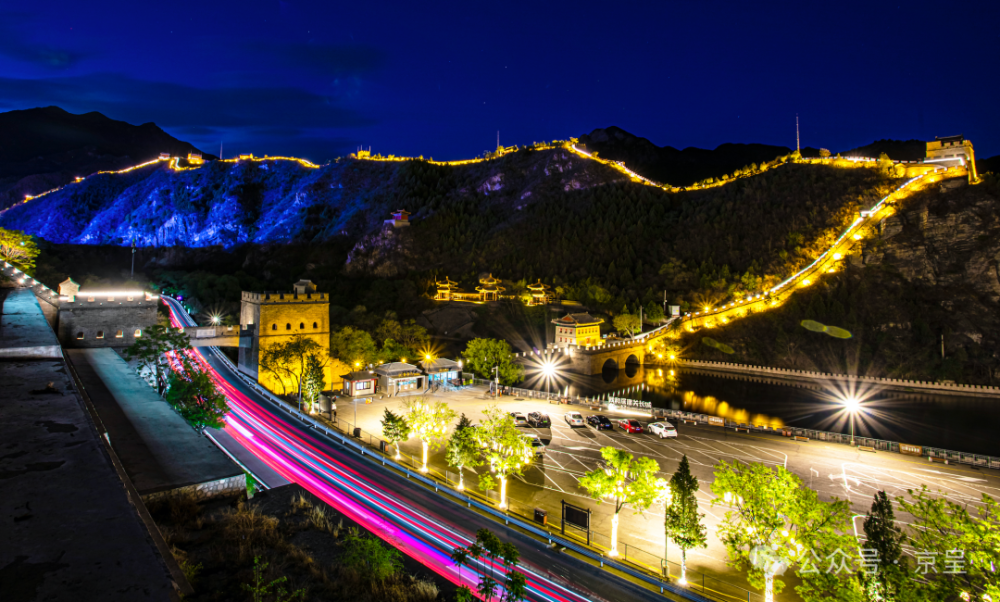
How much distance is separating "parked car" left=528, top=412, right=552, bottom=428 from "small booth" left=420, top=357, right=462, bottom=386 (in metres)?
12.1

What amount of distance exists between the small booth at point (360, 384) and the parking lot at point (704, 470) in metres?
4.41

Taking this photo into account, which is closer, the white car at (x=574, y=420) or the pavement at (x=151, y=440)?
the pavement at (x=151, y=440)

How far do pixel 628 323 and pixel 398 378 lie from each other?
41.7 metres

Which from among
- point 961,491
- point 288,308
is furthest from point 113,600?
point 288,308

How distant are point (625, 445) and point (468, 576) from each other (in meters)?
14.0

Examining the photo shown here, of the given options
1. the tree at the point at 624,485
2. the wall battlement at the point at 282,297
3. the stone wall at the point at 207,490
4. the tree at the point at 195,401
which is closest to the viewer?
the stone wall at the point at 207,490

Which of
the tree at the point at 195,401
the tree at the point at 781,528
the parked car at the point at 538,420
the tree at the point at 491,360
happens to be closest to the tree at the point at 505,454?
the tree at the point at 781,528

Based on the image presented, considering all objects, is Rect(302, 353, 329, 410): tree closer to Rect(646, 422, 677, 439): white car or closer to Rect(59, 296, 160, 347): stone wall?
Rect(59, 296, 160, 347): stone wall

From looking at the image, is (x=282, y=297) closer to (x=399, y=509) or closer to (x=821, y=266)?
(x=399, y=509)

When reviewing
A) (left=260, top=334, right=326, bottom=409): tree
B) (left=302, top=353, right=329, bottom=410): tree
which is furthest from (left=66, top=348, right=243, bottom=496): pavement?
(left=260, top=334, right=326, bottom=409): tree

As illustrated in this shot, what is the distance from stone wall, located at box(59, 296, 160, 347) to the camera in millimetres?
26672

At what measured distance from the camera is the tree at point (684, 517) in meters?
13.5

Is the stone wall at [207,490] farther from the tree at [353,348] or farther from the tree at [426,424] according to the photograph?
the tree at [353,348]

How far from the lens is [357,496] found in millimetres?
18359
